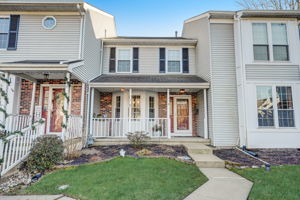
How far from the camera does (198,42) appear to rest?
29.7ft

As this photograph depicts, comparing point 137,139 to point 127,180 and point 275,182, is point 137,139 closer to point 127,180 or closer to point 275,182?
point 127,180

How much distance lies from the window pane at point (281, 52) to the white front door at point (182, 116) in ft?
14.7

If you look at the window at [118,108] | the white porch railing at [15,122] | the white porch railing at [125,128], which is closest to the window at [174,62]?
the white porch railing at [125,128]

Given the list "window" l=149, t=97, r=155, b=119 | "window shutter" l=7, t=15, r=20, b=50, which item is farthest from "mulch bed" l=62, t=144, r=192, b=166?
"window shutter" l=7, t=15, r=20, b=50

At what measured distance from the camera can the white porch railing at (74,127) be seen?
19.6ft

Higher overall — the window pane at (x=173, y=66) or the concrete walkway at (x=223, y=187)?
the window pane at (x=173, y=66)

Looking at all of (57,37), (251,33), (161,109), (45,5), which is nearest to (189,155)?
(161,109)

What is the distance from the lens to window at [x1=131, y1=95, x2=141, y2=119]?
870 centimetres

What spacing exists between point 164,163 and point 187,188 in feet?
5.11

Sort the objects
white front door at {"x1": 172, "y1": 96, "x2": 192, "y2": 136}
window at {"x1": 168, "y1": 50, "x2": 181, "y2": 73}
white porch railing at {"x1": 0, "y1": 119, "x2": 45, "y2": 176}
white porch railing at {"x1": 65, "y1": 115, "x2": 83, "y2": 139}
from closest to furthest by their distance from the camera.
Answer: white porch railing at {"x1": 0, "y1": 119, "x2": 45, "y2": 176}
white porch railing at {"x1": 65, "y1": 115, "x2": 83, "y2": 139}
white front door at {"x1": 172, "y1": 96, "x2": 192, "y2": 136}
window at {"x1": 168, "y1": 50, "x2": 181, "y2": 73}

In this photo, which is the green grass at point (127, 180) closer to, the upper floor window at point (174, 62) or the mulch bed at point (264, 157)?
the mulch bed at point (264, 157)

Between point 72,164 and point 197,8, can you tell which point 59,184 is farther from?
point 197,8

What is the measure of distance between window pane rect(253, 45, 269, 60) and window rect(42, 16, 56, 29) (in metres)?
9.22

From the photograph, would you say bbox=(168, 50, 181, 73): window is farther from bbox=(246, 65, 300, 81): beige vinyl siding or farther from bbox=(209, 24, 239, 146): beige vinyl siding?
bbox=(246, 65, 300, 81): beige vinyl siding
